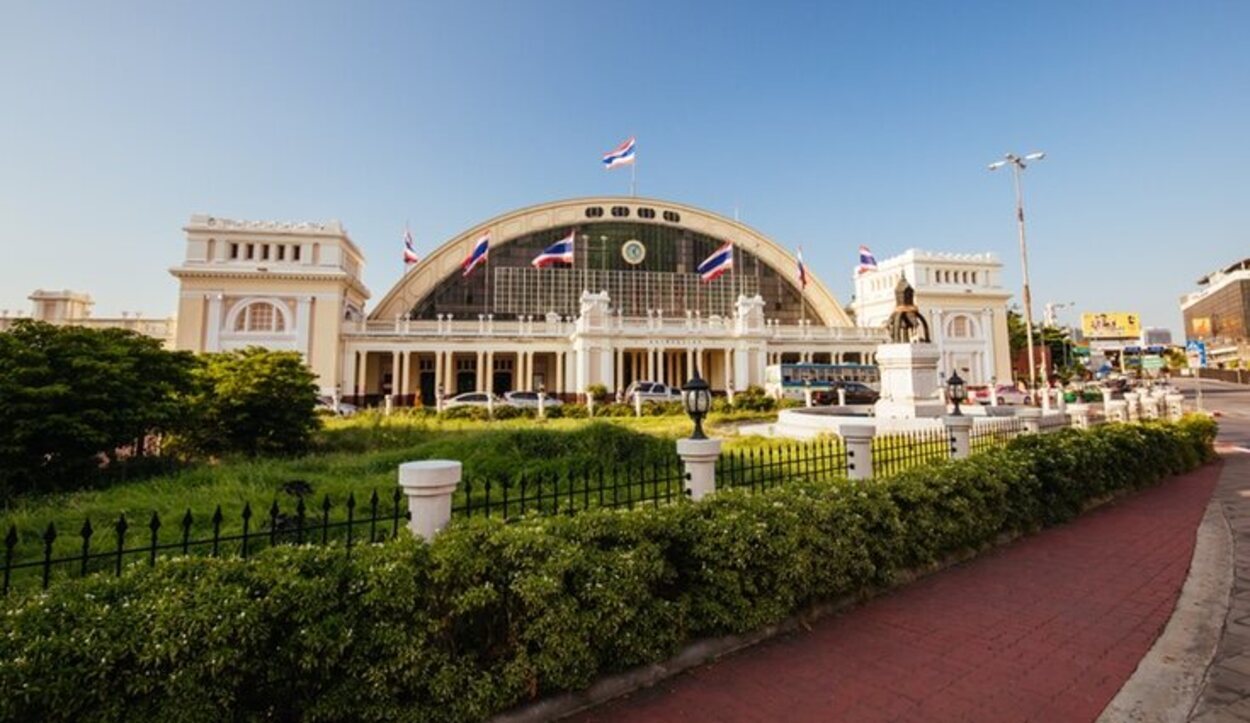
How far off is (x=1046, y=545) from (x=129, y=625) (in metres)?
9.88

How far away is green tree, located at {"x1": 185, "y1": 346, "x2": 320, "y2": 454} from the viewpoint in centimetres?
1512

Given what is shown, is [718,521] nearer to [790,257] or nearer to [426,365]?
[426,365]

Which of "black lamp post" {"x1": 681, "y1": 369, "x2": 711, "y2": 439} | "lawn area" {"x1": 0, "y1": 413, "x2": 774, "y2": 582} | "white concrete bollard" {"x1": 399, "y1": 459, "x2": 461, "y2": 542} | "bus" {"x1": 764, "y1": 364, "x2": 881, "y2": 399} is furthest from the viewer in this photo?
"bus" {"x1": 764, "y1": 364, "x2": 881, "y2": 399}

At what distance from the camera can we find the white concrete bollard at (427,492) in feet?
15.5

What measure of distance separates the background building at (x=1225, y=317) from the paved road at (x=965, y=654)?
125 meters

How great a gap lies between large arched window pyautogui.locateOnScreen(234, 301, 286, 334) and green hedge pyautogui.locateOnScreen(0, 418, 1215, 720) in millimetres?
43214

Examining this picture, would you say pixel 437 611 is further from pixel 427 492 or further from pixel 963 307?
pixel 963 307

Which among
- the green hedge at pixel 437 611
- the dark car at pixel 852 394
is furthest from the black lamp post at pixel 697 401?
the dark car at pixel 852 394

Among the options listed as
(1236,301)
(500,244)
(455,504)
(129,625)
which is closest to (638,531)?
(129,625)

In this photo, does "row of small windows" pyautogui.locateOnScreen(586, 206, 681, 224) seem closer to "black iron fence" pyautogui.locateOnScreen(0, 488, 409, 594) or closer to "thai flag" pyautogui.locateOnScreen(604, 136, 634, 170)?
"thai flag" pyautogui.locateOnScreen(604, 136, 634, 170)

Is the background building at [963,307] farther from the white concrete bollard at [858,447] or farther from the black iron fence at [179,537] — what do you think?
the black iron fence at [179,537]

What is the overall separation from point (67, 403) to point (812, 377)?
3730cm

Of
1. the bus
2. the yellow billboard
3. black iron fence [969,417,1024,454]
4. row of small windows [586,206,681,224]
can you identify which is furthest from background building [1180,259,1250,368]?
black iron fence [969,417,1024,454]

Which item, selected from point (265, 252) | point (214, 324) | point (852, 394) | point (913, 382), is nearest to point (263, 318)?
point (214, 324)
